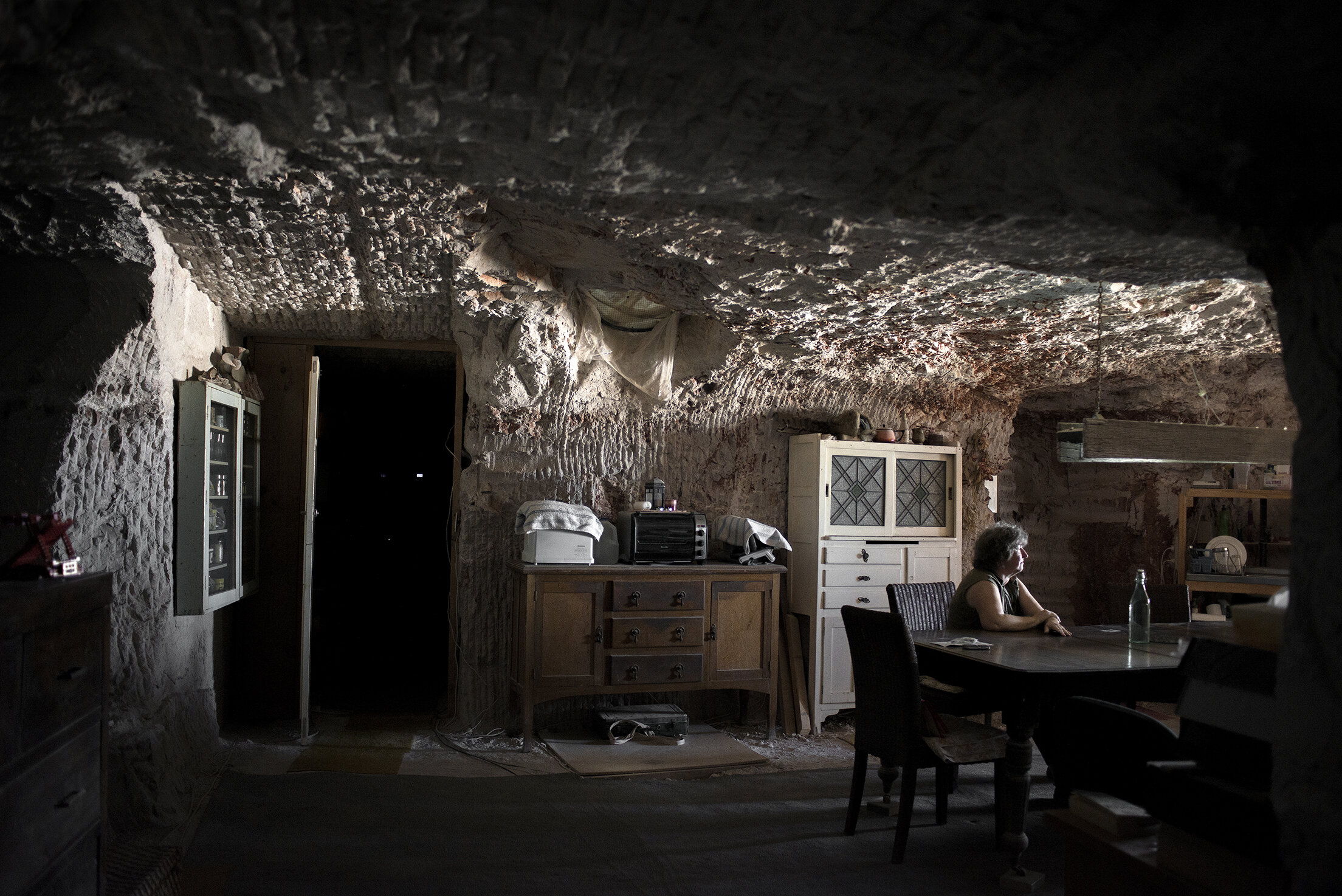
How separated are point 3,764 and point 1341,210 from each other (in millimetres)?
2596

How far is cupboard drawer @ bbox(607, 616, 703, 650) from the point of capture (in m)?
4.72

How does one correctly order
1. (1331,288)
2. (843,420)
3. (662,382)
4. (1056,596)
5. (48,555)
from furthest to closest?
(1056,596), (843,420), (662,382), (48,555), (1331,288)

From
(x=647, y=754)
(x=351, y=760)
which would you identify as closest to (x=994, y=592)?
(x=647, y=754)

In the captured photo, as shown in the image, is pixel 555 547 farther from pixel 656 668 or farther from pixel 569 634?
pixel 656 668

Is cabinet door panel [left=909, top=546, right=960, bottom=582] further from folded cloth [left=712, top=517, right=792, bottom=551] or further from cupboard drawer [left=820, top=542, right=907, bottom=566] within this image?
folded cloth [left=712, top=517, right=792, bottom=551]

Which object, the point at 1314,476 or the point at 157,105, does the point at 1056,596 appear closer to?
the point at 1314,476

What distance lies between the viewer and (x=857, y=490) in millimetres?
5434

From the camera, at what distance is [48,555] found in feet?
6.95

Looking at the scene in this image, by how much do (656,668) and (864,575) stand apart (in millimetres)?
1441

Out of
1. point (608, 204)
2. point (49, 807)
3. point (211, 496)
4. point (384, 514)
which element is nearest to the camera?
point (49, 807)

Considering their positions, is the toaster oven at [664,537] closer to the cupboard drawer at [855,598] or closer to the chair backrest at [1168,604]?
the cupboard drawer at [855,598]

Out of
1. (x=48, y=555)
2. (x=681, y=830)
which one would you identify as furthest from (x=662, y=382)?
(x=48, y=555)

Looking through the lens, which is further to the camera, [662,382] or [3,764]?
[662,382]

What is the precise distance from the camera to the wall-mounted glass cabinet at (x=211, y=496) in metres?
3.74
